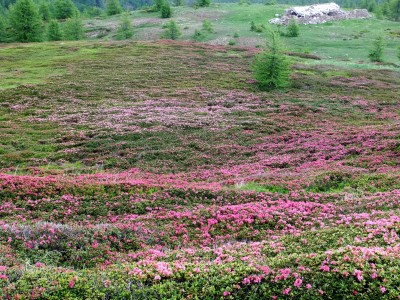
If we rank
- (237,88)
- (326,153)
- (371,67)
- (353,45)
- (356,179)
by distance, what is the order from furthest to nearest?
(353,45)
(371,67)
(237,88)
(326,153)
(356,179)

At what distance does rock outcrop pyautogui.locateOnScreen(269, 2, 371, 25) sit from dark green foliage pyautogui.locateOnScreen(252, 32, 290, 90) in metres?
70.2

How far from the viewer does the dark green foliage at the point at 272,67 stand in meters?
48.0

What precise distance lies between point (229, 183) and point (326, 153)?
9550 millimetres

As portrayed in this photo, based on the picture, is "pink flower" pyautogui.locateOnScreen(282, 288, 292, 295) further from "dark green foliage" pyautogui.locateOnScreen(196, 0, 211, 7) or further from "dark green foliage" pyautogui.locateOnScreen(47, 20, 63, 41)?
"dark green foliage" pyautogui.locateOnScreen(196, 0, 211, 7)

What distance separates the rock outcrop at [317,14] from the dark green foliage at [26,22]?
73.5 meters

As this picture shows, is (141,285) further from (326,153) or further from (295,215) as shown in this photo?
(326,153)

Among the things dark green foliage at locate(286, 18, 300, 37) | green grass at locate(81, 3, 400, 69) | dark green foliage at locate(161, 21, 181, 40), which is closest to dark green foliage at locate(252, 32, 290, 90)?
green grass at locate(81, 3, 400, 69)

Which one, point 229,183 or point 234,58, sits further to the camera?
point 234,58

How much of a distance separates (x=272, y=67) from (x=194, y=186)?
3570 cm

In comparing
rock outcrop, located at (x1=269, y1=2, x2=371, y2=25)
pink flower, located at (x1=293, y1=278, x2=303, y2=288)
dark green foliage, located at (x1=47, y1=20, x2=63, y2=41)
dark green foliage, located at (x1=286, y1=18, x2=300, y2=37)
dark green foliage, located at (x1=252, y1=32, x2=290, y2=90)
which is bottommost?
pink flower, located at (x1=293, y1=278, x2=303, y2=288)

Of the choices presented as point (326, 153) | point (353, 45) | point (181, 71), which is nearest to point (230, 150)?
point (326, 153)

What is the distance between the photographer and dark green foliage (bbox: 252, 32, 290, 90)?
48.0m

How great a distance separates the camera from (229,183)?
19.9 m

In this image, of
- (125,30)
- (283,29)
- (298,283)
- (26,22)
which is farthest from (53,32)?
(298,283)
